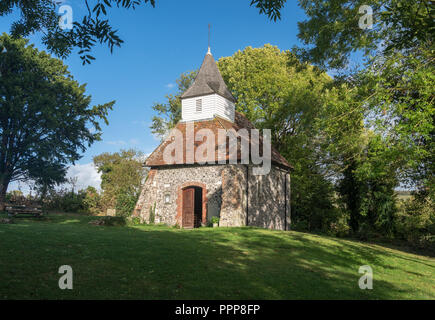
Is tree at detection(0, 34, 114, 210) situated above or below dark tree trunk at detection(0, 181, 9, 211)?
above

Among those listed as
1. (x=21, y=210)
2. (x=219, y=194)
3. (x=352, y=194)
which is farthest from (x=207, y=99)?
(x=352, y=194)

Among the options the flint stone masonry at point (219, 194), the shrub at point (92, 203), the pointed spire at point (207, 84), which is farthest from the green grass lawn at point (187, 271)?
the shrub at point (92, 203)

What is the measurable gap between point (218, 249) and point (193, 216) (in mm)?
9545

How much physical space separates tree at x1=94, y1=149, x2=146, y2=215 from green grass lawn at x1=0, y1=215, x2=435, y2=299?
48.4 feet

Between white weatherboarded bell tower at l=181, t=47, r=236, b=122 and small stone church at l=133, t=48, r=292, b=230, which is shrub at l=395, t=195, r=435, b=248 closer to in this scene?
small stone church at l=133, t=48, r=292, b=230

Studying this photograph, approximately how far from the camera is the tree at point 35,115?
101ft

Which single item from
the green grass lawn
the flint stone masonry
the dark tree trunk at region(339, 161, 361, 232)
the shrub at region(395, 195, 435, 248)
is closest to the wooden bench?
the flint stone masonry

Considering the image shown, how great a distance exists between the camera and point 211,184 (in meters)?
19.4

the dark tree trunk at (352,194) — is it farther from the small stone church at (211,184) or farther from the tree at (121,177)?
the tree at (121,177)

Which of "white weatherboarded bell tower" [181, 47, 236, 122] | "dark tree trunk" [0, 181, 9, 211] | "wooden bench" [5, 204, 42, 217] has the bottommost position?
"wooden bench" [5, 204, 42, 217]

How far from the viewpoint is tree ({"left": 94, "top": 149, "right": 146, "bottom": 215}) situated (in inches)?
1052

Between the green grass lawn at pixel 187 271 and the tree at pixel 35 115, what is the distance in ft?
77.8
